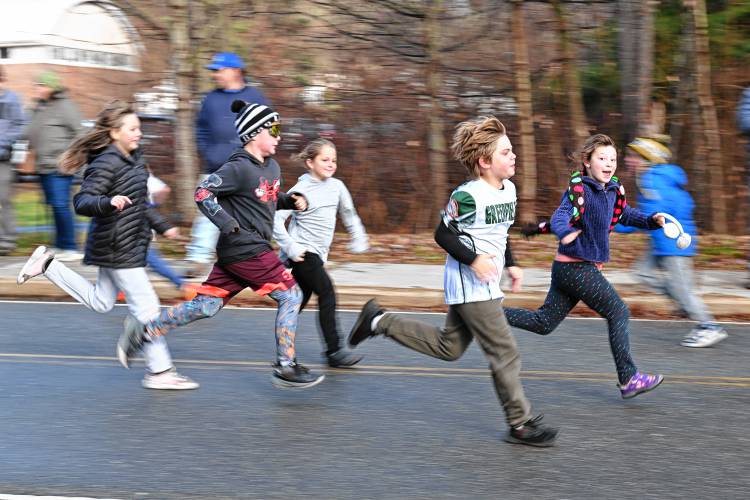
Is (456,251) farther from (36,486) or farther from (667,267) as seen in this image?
(667,267)

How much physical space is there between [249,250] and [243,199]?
30cm

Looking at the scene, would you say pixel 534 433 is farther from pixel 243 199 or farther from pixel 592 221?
pixel 243 199

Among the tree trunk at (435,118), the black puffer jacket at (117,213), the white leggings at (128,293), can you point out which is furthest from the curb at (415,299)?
the tree trunk at (435,118)

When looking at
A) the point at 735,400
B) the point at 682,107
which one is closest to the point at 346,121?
the point at 682,107

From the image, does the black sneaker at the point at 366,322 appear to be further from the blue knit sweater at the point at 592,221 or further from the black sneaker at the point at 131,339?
the black sneaker at the point at 131,339

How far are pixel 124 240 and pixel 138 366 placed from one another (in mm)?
1222

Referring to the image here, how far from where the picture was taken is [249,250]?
643cm

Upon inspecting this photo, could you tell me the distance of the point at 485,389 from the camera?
684cm

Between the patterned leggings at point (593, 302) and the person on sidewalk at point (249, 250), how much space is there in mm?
1519

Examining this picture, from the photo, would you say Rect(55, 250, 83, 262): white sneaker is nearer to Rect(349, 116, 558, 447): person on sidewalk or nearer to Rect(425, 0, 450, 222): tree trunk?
Rect(425, 0, 450, 222): tree trunk

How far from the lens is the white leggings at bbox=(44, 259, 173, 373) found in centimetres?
663

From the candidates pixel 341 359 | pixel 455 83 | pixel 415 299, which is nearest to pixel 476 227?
pixel 341 359

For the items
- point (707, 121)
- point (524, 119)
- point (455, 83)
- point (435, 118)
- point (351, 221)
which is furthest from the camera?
point (455, 83)

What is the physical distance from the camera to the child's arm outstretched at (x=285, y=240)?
23.2 ft
